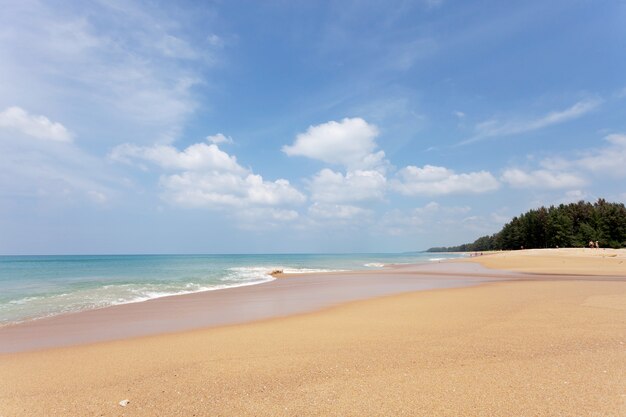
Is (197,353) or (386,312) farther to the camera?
(386,312)

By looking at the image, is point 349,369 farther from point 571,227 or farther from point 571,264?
point 571,227

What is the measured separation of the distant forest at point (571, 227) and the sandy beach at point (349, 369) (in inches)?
3597

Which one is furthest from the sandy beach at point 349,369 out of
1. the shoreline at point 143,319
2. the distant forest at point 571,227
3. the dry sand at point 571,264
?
the distant forest at point 571,227

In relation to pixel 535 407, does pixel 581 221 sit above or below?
above

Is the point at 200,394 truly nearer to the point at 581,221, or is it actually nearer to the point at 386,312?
the point at 386,312

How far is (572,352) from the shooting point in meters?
5.86

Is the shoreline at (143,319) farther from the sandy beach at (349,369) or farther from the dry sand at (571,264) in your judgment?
the dry sand at (571,264)

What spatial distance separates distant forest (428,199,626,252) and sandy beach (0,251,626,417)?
9136 cm

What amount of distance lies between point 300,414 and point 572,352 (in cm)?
498

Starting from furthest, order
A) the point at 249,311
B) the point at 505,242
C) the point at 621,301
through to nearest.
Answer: the point at 505,242
the point at 249,311
the point at 621,301

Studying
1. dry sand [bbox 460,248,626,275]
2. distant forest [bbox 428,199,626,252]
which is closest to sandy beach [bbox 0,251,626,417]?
dry sand [bbox 460,248,626,275]

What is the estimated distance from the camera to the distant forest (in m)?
78.2

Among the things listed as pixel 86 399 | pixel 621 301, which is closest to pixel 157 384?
pixel 86 399

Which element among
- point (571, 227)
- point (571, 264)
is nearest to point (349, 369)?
point (571, 264)
